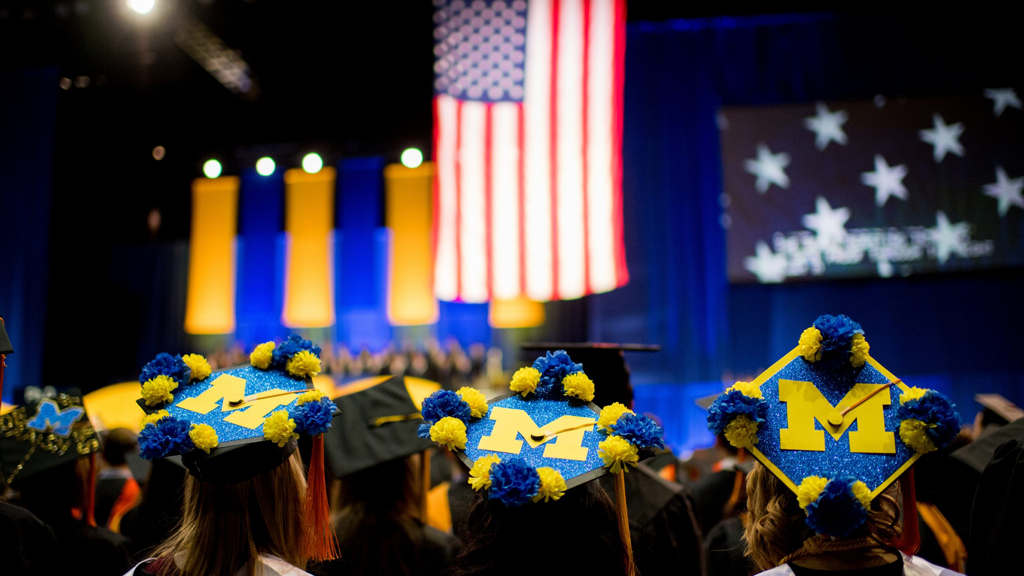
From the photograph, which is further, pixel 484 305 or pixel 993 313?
pixel 484 305

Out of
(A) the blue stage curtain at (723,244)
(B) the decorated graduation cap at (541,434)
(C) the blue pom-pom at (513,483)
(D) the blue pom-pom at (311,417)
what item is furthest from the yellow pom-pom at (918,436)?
(A) the blue stage curtain at (723,244)

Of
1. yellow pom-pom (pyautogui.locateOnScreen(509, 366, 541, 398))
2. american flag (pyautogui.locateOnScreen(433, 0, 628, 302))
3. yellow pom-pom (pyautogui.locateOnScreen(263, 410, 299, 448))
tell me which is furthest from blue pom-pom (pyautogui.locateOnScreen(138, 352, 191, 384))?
american flag (pyautogui.locateOnScreen(433, 0, 628, 302))

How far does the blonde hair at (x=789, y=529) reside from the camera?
1.40 meters

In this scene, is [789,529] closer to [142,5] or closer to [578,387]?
[578,387]

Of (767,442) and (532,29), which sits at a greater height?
(532,29)

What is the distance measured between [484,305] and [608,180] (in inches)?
217

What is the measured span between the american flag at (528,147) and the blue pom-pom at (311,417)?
18.1ft

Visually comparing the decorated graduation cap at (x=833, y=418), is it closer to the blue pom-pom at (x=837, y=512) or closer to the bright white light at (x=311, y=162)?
the blue pom-pom at (x=837, y=512)

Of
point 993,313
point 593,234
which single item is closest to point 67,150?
point 593,234

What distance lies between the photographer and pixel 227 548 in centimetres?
153

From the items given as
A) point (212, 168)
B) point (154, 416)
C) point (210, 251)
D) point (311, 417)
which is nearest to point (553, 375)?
point (311, 417)

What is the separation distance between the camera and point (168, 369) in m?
1.75

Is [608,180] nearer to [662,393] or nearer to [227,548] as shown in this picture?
[662,393]

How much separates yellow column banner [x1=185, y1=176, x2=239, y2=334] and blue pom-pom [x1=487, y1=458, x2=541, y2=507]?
9.77 m
